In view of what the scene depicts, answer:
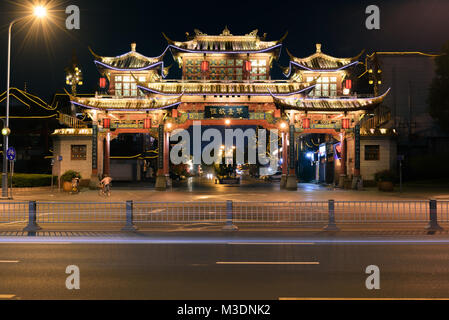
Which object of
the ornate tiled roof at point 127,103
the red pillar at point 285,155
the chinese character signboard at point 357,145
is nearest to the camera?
the ornate tiled roof at point 127,103

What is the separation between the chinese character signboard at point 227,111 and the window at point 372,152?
11.8m

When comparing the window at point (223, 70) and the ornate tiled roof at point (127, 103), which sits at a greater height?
the window at point (223, 70)

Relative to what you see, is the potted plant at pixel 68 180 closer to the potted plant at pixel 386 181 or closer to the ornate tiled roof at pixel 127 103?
the ornate tiled roof at pixel 127 103

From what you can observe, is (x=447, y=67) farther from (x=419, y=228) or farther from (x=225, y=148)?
(x=225, y=148)

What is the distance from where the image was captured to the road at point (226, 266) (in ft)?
18.5

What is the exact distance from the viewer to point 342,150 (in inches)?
1357

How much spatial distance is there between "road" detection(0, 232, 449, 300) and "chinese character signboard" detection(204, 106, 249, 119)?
2251 centimetres

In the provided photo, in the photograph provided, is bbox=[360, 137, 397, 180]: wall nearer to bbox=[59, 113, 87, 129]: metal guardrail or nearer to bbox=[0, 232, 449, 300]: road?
bbox=[0, 232, 449, 300]: road

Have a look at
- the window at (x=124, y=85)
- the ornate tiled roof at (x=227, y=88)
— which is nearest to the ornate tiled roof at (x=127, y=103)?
the ornate tiled roof at (x=227, y=88)

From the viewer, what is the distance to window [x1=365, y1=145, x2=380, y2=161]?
34031 millimetres

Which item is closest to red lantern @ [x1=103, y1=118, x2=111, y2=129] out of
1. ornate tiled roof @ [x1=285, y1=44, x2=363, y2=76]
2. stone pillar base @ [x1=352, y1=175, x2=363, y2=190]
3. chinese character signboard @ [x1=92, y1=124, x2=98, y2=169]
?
chinese character signboard @ [x1=92, y1=124, x2=98, y2=169]

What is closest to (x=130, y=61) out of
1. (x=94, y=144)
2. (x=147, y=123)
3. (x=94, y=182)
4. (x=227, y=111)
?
(x=147, y=123)

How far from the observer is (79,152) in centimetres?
3444

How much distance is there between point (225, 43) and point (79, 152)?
1714 centimetres
